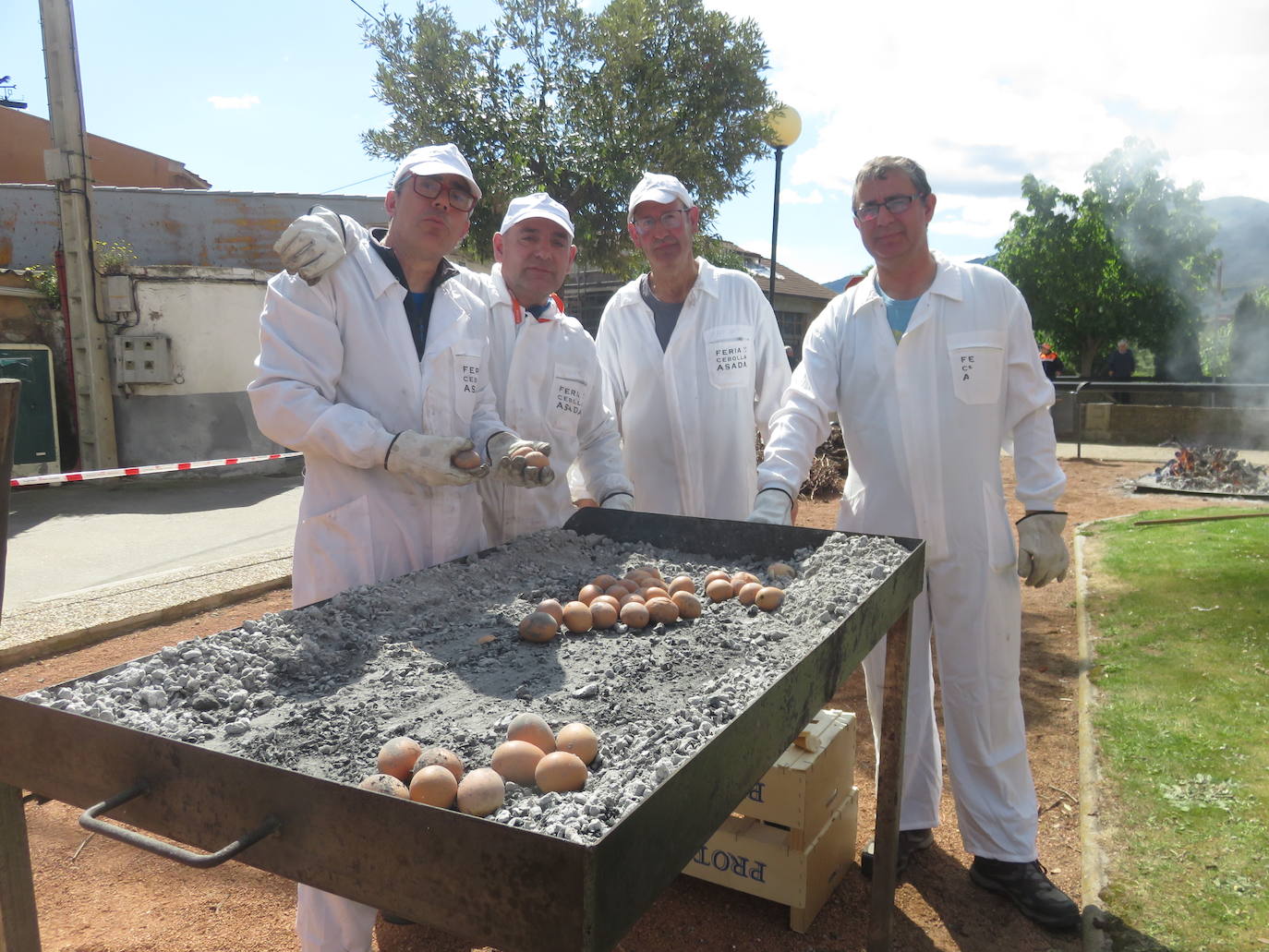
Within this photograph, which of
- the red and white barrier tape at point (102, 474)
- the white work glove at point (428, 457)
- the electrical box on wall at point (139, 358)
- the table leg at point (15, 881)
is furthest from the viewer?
the electrical box on wall at point (139, 358)

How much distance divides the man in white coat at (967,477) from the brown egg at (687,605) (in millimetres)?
677

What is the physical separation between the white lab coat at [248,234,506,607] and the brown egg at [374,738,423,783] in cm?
120

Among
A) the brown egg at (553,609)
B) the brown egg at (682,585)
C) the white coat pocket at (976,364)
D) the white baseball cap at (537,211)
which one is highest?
the white baseball cap at (537,211)

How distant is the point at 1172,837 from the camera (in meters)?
3.09

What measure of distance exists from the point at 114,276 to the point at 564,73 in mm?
5931

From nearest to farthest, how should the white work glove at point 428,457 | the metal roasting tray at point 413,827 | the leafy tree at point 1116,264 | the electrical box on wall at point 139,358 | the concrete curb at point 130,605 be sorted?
the metal roasting tray at point 413,827
the white work glove at point 428,457
the concrete curb at point 130,605
the electrical box on wall at point 139,358
the leafy tree at point 1116,264

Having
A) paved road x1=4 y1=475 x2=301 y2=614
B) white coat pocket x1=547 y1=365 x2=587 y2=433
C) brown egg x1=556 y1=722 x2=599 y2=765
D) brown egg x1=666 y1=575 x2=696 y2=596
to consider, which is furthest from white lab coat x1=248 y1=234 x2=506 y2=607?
paved road x1=4 y1=475 x2=301 y2=614

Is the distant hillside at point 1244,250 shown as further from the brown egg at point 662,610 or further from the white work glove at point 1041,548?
the brown egg at point 662,610

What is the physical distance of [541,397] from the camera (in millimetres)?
3334

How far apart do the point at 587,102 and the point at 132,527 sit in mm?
6694

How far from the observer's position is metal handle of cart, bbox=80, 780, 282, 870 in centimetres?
111

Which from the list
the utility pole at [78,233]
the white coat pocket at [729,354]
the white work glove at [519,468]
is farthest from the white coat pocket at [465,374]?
the utility pole at [78,233]

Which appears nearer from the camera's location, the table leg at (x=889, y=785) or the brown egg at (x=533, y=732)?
the brown egg at (x=533, y=732)

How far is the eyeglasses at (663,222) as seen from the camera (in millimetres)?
3631
